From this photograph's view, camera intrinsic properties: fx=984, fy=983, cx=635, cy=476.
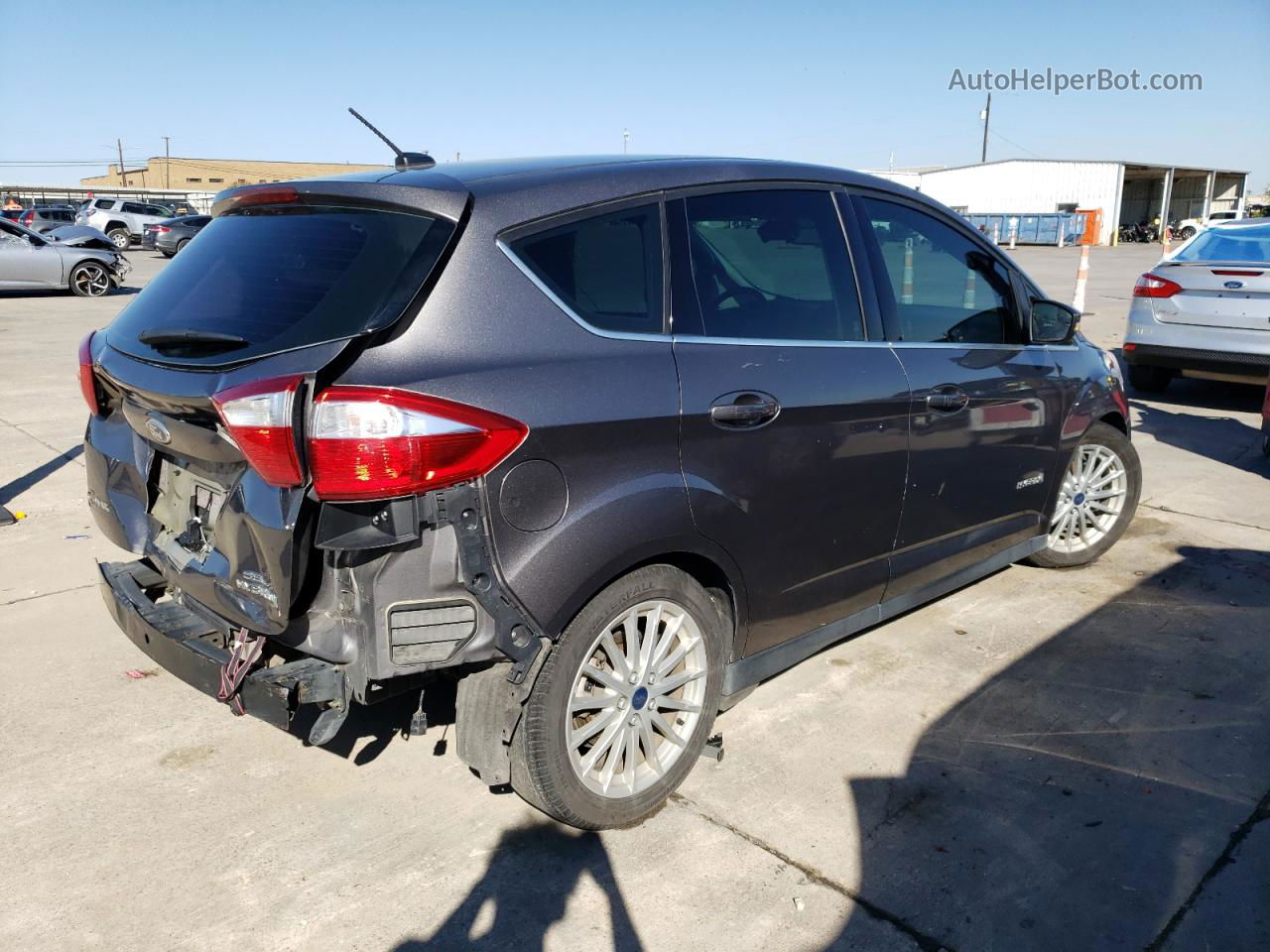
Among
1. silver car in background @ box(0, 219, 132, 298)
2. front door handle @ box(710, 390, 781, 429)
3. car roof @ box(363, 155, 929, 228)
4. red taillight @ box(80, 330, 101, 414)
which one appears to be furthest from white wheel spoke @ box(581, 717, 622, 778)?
silver car in background @ box(0, 219, 132, 298)

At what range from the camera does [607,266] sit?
2775 millimetres

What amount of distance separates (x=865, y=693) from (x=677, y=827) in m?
1.12

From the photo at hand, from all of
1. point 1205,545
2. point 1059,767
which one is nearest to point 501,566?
point 1059,767

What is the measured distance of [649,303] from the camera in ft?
A: 9.29

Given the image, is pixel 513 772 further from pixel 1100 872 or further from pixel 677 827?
pixel 1100 872

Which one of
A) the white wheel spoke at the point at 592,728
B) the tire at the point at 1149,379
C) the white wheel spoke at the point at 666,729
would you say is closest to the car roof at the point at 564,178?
the white wheel spoke at the point at 592,728

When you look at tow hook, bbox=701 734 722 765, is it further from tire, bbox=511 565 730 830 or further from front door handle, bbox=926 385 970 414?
front door handle, bbox=926 385 970 414

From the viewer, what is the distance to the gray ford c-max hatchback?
238 centimetres

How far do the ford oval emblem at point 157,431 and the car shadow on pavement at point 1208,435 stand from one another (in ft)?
22.9

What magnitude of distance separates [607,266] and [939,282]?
1.77 metres

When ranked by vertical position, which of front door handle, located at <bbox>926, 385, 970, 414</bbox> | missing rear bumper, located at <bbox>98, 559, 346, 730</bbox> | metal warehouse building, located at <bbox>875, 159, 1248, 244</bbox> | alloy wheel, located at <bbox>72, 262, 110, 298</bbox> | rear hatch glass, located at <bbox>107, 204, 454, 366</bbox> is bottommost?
missing rear bumper, located at <bbox>98, 559, 346, 730</bbox>

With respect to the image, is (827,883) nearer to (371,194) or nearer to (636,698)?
(636,698)

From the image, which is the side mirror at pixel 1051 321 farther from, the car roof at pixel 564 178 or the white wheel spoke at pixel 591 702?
the white wheel spoke at pixel 591 702

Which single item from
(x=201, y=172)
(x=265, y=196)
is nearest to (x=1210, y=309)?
(x=265, y=196)
